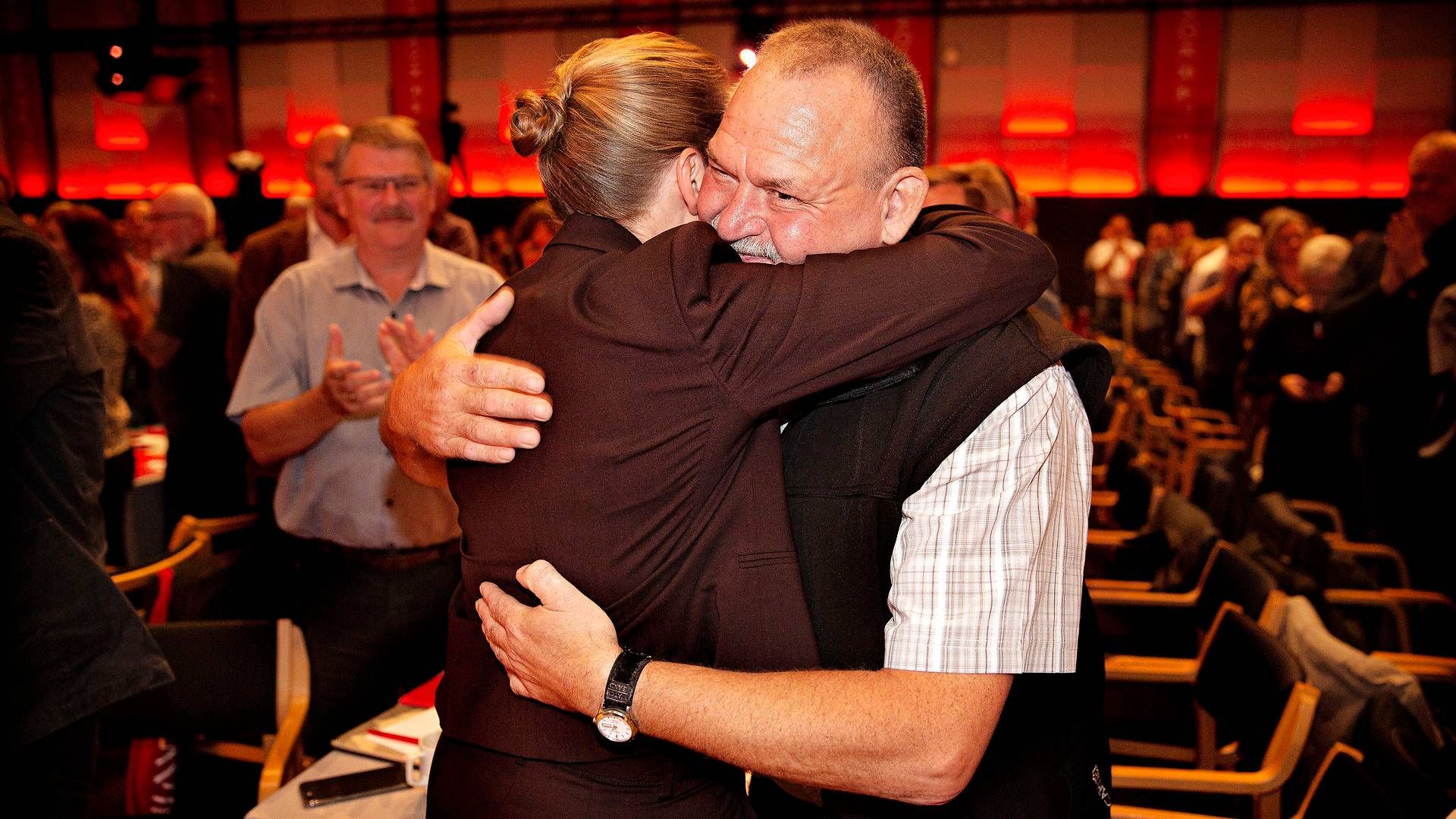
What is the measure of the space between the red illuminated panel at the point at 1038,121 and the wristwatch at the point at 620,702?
13985 millimetres

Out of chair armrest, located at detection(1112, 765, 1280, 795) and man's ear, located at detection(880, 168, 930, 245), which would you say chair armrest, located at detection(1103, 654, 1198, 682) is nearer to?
chair armrest, located at detection(1112, 765, 1280, 795)

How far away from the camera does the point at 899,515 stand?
4.20 feet

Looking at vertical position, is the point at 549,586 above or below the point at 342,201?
below

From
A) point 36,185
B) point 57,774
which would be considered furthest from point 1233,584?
point 36,185

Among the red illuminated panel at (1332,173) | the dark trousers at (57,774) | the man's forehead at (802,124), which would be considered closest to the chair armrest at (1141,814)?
the man's forehead at (802,124)

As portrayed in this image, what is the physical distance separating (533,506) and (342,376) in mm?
1238

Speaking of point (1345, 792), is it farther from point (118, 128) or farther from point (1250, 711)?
point (118, 128)

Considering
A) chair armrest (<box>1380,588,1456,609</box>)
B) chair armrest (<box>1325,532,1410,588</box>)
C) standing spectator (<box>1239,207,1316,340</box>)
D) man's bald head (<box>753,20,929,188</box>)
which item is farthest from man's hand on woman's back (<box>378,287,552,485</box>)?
standing spectator (<box>1239,207,1316,340</box>)

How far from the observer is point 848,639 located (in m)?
1.31

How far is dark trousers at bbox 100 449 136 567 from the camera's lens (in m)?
4.19

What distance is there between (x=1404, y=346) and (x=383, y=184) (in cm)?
395

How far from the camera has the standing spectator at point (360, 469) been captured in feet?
8.98

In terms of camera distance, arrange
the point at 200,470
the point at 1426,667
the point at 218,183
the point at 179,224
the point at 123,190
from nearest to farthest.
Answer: the point at 1426,667
the point at 200,470
the point at 179,224
the point at 218,183
the point at 123,190

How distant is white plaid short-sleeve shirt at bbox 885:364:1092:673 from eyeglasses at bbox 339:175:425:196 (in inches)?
79.1
